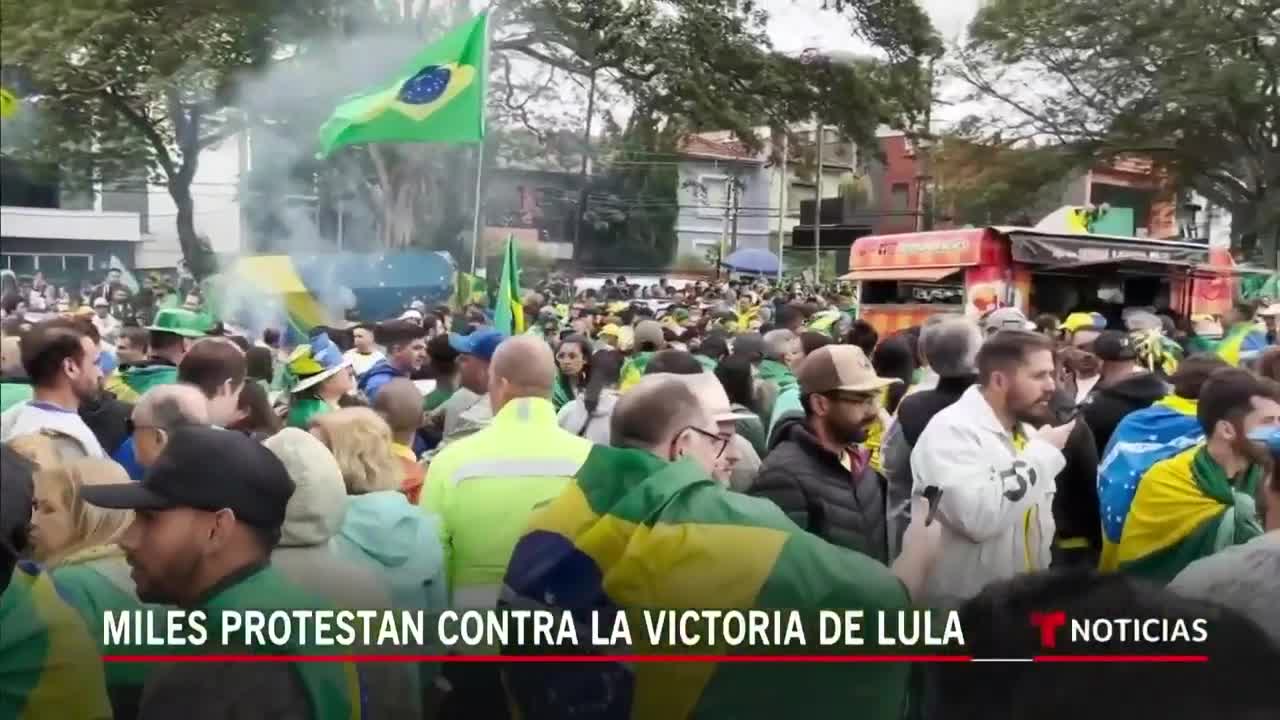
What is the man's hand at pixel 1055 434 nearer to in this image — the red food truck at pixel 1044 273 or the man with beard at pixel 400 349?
the man with beard at pixel 400 349

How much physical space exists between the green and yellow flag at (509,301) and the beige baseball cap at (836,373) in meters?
4.08

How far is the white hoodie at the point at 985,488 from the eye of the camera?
2.86 metres

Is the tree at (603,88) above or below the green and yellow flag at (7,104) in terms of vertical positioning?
above

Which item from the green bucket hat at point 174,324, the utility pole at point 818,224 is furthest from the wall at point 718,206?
the green bucket hat at point 174,324

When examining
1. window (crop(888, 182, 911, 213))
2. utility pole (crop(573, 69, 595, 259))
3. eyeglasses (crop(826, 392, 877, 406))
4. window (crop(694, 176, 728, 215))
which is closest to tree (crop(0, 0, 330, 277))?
eyeglasses (crop(826, 392, 877, 406))

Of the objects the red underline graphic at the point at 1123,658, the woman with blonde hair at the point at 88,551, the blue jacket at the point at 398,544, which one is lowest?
the blue jacket at the point at 398,544

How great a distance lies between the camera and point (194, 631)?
→ 1.84m

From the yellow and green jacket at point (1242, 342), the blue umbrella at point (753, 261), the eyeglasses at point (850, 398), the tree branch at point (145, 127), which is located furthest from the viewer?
the blue umbrella at point (753, 261)

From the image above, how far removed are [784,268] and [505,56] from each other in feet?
17.7

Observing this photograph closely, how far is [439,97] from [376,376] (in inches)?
87.8

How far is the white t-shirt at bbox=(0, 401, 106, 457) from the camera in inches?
134

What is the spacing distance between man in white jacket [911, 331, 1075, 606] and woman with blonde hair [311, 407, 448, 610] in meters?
1.17

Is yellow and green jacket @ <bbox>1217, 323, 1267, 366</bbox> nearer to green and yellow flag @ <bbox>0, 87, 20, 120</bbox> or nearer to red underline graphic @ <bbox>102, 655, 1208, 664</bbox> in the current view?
red underline graphic @ <bbox>102, 655, 1208, 664</bbox>

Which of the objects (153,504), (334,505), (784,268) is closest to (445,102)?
(334,505)
